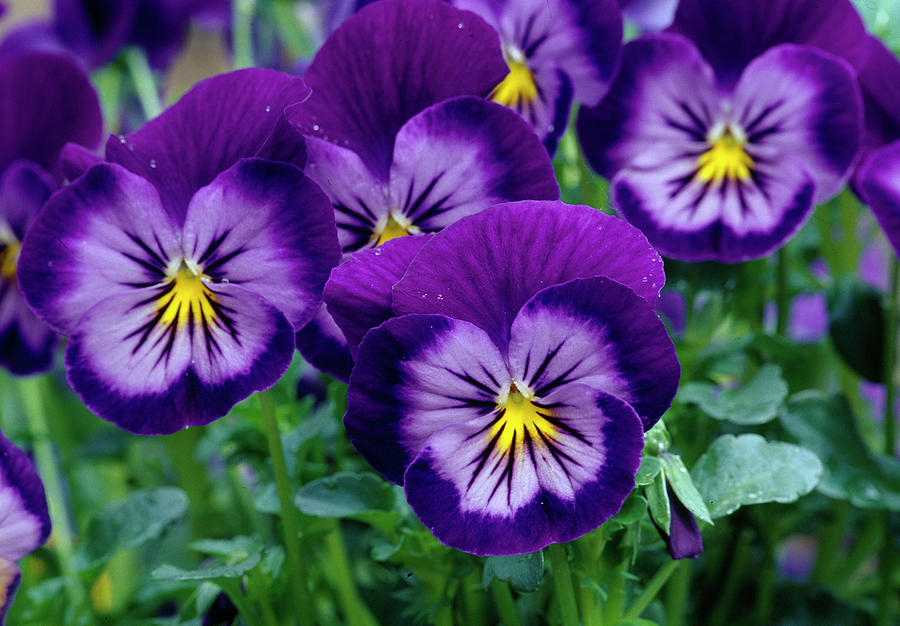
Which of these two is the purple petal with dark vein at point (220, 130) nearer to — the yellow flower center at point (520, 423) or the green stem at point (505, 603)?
the yellow flower center at point (520, 423)

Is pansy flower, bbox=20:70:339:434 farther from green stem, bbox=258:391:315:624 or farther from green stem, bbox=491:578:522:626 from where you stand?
green stem, bbox=491:578:522:626

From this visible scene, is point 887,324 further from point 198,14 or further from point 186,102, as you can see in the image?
point 198,14

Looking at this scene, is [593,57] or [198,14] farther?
[198,14]

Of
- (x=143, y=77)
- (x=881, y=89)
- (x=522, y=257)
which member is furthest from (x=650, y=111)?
(x=143, y=77)

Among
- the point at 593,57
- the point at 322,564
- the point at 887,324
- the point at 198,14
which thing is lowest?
the point at 322,564

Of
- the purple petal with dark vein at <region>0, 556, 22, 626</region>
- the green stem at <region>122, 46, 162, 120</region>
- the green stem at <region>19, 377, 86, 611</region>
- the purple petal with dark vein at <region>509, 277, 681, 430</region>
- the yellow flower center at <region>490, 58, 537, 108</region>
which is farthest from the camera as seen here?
the green stem at <region>122, 46, 162, 120</region>

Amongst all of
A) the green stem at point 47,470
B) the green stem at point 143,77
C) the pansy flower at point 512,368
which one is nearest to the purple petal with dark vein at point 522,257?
the pansy flower at point 512,368

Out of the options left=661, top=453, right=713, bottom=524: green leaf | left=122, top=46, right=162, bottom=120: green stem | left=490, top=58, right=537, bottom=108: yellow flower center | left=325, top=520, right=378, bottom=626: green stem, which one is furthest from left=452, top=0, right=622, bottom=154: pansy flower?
left=122, top=46, right=162, bottom=120: green stem

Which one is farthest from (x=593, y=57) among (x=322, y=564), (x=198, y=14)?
(x=198, y=14)
